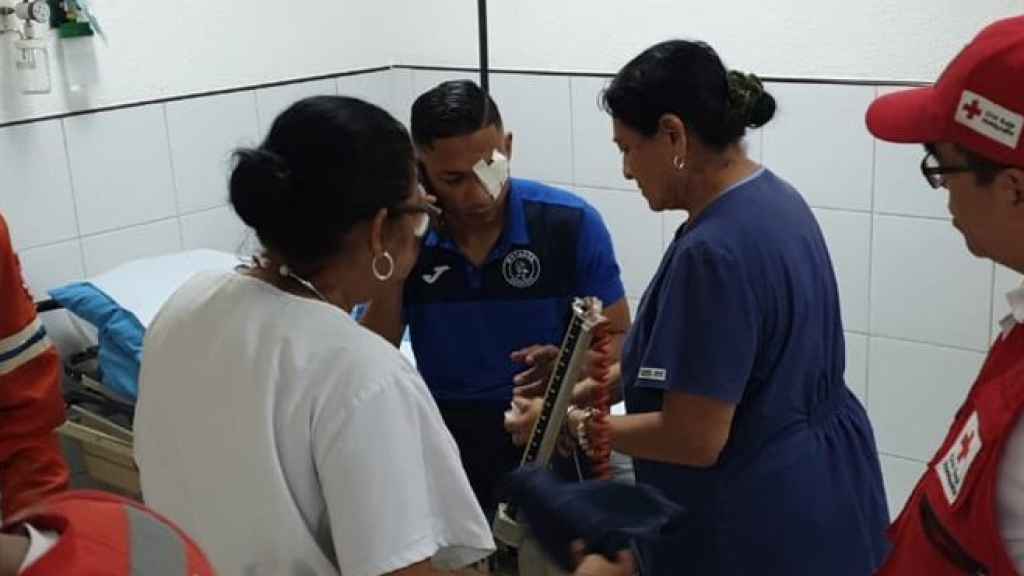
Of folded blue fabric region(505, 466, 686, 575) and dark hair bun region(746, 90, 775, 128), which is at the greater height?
dark hair bun region(746, 90, 775, 128)

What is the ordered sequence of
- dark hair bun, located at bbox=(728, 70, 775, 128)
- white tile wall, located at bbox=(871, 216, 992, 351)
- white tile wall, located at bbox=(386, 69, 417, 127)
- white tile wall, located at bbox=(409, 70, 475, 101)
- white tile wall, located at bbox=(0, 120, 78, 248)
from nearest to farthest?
dark hair bun, located at bbox=(728, 70, 775, 128) → white tile wall, located at bbox=(871, 216, 992, 351) → white tile wall, located at bbox=(0, 120, 78, 248) → white tile wall, located at bbox=(409, 70, 475, 101) → white tile wall, located at bbox=(386, 69, 417, 127)

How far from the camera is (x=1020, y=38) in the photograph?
1008 mm

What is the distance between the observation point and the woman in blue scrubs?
1420 millimetres

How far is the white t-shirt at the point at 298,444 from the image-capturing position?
1.03m

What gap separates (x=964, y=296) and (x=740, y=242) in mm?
1090

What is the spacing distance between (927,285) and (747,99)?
41.3 inches

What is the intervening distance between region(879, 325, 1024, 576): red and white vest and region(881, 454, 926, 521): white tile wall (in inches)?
56.1

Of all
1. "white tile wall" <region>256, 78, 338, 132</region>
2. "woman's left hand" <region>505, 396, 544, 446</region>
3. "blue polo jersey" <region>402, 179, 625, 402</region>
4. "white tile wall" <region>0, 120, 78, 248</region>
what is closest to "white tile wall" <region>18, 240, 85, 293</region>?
"white tile wall" <region>0, 120, 78, 248</region>

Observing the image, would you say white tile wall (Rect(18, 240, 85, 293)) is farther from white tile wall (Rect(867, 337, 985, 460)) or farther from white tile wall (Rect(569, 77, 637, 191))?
white tile wall (Rect(867, 337, 985, 460))

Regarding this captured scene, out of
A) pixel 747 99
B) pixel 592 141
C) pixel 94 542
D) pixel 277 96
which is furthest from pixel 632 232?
pixel 94 542

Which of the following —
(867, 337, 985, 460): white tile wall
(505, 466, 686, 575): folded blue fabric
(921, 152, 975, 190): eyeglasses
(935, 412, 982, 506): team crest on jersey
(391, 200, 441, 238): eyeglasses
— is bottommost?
(867, 337, 985, 460): white tile wall

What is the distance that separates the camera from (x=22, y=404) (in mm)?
1368

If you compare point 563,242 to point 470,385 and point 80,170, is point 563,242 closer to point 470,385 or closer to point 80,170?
point 470,385

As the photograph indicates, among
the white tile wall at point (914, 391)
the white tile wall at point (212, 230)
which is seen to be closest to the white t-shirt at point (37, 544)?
the white tile wall at point (914, 391)
